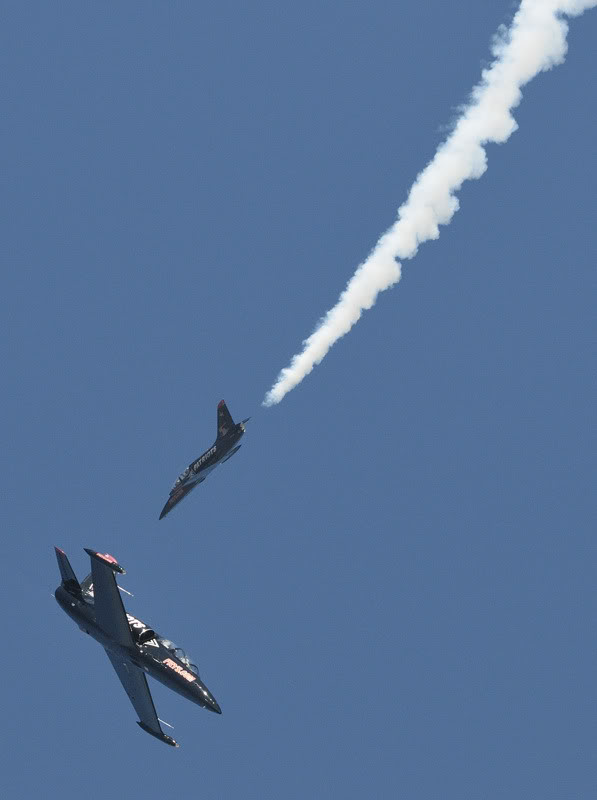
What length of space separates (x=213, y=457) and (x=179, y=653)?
42.5ft

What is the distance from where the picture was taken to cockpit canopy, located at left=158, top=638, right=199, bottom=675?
69062mm

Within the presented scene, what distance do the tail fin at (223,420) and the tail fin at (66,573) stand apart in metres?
11.3

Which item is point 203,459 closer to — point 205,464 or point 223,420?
point 205,464

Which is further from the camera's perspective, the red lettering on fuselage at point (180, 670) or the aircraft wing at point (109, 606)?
the red lettering on fuselage at point (180, 670)

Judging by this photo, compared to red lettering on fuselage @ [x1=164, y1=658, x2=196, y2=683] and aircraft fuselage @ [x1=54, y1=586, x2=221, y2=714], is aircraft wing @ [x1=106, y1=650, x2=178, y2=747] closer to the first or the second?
aircraft fuselage @ [x1=54, y1=586, x2=221, y2=714]

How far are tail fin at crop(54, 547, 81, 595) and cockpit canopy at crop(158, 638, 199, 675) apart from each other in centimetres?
625

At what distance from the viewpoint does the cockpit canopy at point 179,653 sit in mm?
69062

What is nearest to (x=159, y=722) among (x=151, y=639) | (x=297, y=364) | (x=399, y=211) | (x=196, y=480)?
(x=151, y=639)

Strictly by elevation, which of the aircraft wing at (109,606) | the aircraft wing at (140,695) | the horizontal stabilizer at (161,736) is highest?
the aircraft wing at (109,606)

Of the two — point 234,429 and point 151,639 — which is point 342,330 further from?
point 151,639

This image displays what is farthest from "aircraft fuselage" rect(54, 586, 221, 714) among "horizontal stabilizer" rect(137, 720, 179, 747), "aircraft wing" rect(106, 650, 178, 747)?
"horizontal stabilizer" rect(137, 720, 179, 747)

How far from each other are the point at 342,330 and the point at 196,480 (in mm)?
14548

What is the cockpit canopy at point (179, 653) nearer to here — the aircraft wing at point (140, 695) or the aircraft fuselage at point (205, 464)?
the aircraft wing at point (140, 695)

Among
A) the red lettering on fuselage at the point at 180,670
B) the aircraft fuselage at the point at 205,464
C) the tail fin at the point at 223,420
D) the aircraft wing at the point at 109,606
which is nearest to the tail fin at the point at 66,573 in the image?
the aircraft wing at the point at 109,606
